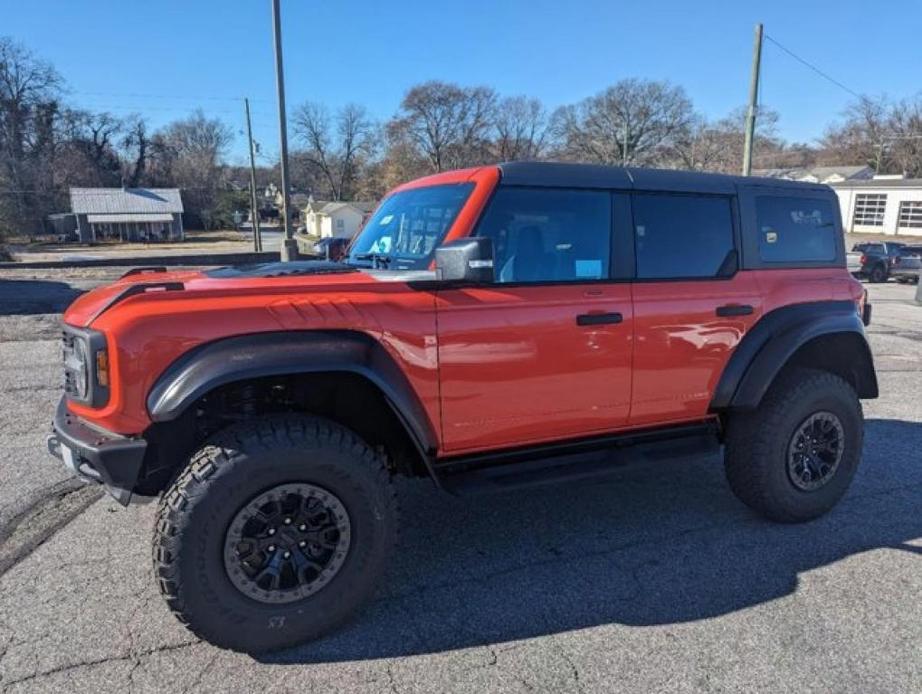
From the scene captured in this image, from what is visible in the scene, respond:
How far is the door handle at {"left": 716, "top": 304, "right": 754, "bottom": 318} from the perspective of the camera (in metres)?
3.67

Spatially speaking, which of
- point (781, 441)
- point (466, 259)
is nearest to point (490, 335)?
point (466, 259)

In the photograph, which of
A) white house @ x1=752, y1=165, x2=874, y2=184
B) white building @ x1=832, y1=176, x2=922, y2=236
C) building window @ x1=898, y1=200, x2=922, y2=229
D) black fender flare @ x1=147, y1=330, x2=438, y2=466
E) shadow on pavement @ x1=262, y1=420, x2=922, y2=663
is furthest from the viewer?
white house @ x1=752, y1=165, x2=874, y2=184

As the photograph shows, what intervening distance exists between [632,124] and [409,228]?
6913 cm

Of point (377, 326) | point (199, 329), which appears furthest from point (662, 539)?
point (199, 329)

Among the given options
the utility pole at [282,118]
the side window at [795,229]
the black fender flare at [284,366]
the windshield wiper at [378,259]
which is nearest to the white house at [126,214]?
the utility pole at [282,118]

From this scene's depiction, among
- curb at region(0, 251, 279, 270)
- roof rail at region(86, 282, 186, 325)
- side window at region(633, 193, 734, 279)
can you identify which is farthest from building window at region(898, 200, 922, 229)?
roof rail at region(86, 282, 186, 325)

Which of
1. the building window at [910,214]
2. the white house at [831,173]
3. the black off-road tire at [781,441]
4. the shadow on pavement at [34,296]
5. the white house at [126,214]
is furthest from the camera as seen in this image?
the white house at [831,173]

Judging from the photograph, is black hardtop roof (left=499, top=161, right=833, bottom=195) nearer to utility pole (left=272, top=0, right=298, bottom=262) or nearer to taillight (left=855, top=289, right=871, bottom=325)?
taillight (left=855, top=289, right=871, bottom=325)

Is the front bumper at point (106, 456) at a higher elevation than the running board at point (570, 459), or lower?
higher

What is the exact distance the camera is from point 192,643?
279cm

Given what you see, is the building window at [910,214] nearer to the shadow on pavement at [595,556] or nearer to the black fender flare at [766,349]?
the shadow on pavement at [595,556]

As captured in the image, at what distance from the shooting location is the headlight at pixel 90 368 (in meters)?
2.55

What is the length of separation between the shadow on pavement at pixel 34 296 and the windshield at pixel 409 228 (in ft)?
36.3

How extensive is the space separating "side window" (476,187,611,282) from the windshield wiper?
63 cm
